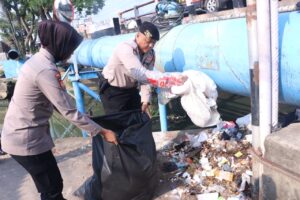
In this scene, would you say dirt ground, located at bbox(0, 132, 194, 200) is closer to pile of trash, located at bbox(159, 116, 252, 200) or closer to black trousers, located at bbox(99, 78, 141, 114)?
pile of trash, located at bbox(159, 116, 252, 200)

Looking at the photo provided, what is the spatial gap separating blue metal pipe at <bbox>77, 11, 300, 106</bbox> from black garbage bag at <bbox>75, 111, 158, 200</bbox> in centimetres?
81

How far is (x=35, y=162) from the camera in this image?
218cm

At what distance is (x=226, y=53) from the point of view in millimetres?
2658

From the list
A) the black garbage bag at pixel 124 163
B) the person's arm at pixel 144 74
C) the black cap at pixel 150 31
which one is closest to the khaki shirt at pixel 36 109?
the black garbage bag at pixel 124 163

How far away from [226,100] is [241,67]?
6.25 metres

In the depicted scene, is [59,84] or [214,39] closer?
[59,84]

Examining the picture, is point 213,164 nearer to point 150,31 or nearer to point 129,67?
point 129,67

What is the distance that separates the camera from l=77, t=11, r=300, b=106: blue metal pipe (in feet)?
6.99

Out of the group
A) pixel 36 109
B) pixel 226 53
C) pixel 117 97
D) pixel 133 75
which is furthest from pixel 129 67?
pixel 36 109

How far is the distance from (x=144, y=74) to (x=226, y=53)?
0.70 meters

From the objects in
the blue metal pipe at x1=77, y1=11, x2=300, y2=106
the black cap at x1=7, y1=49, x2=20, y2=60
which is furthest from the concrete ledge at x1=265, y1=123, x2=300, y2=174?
the black cap at x1=7, y1=49, x2=20, y2=60

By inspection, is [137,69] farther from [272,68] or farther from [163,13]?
[163,13]

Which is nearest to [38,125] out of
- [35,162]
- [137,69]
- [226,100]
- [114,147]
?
[35,162]

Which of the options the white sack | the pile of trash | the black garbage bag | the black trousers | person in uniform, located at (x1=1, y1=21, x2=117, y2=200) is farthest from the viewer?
the black trousers
